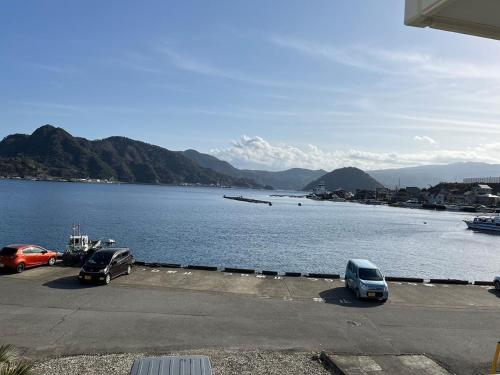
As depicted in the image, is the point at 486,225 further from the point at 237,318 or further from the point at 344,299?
the point at 237,318

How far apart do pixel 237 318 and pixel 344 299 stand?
6793 mm

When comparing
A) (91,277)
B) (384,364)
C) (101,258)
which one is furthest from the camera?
(101,258)

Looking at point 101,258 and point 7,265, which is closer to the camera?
point 101,258

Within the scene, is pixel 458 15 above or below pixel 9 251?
above

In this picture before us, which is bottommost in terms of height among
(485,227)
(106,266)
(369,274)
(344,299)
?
(485,227)

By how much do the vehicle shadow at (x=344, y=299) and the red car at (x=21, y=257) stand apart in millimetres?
17710

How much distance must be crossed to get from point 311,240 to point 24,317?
59.8 m

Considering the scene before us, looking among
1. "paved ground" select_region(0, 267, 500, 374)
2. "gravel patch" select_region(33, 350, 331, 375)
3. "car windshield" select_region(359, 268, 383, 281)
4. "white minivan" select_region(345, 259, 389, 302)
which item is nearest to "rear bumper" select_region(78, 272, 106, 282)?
"paved ground" select_region(0, 267, 500, 374)

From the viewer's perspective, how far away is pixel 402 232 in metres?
94.7

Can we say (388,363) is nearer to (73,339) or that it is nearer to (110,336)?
(110,336)

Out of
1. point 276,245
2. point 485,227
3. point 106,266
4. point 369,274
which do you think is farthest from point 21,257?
point 485,227

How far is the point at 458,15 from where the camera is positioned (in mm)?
6227

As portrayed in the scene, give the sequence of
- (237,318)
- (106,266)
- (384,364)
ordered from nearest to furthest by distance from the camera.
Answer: (384,364)
(237,318)
(106,266)

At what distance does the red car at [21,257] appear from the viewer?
959 inches
